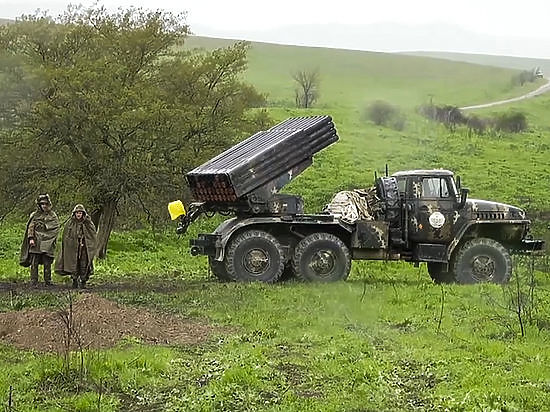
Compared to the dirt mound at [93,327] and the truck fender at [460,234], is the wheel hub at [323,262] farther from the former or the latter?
the dirt mound at [93,327]

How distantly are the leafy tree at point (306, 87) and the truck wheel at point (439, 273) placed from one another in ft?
132

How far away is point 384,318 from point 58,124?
443 inches

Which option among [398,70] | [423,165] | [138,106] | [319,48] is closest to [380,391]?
[138,106]

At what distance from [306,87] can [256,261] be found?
149 feet

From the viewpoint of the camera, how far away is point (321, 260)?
1595 centimetres

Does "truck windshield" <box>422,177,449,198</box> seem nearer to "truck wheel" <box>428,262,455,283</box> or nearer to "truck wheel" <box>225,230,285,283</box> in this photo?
"truck wheel" <box>428,262,455,283</box>

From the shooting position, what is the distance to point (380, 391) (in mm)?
7941

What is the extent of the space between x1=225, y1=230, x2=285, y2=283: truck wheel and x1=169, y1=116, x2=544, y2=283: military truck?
0.06 ft

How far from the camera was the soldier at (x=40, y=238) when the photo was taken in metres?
15.1

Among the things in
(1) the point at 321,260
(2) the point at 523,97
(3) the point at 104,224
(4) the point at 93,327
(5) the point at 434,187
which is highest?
(2) the point at 523,97

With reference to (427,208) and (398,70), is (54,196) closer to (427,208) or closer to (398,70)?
(427,208)

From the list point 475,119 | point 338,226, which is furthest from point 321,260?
point 475,119

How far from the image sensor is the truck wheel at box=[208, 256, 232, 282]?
Answer: 52.5 feet

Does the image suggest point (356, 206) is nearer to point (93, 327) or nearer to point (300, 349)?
point (300, 349)
